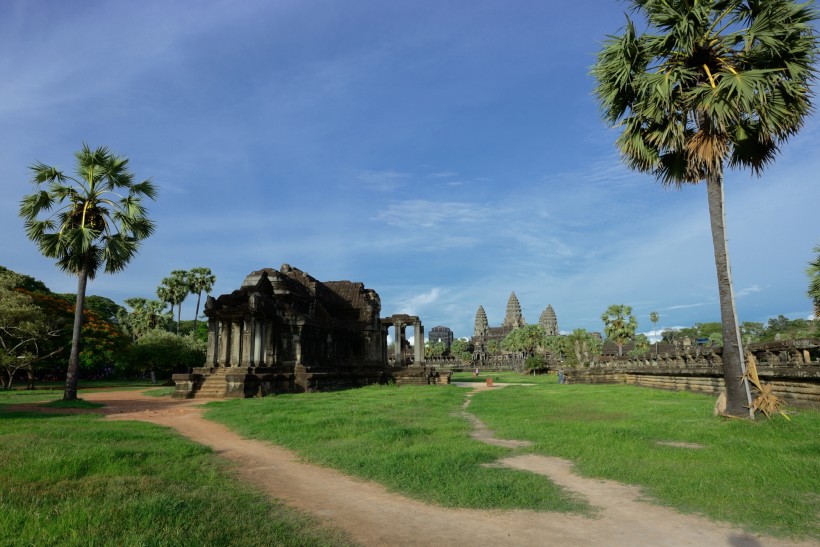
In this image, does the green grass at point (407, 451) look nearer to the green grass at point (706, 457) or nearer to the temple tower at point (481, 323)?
the green grass at point (706, 457)

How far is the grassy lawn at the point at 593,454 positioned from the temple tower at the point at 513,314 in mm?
142406

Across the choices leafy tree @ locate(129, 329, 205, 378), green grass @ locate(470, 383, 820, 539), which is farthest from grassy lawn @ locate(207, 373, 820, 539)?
leafy tree @ locate(129, 329, 205, 378)

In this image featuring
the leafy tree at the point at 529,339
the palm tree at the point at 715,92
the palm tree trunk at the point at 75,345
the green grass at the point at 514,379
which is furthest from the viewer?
the leafy tree at the point at 529,339

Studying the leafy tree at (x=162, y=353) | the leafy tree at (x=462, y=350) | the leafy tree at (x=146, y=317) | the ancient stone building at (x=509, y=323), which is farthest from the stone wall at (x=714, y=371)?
the ancient stone building at (x=509, y=323)

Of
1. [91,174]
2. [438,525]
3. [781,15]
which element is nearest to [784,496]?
[438,525]

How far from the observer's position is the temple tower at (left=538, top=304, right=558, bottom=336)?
506 ft

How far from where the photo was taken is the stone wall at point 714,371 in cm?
1402

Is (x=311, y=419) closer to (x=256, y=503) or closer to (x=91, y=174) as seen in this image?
(x=256, y=503)

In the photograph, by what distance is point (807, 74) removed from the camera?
12.1m

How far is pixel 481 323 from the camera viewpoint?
15488 centimetres

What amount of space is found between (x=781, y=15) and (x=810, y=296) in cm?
1942

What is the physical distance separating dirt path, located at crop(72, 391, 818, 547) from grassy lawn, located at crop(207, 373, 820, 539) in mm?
311

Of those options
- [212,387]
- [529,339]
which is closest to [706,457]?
[212,387]

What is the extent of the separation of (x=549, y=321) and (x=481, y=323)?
69.0ft
